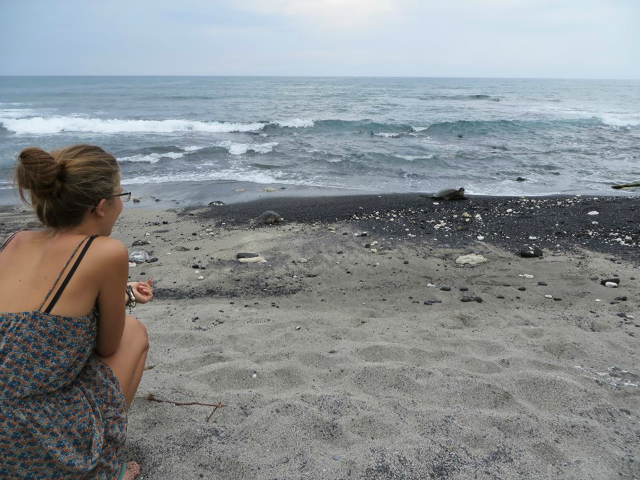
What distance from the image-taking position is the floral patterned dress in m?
1.50

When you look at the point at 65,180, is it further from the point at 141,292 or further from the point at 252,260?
the point at 252,260

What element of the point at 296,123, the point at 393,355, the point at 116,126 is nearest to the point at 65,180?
the point at 393,355

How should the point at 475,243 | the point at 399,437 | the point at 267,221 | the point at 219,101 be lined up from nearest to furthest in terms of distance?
the point at 399,437, the point at 475,243, the point at 267,221, the point at 219,101

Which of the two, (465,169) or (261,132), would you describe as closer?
(465,169)

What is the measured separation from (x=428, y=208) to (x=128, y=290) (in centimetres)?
661

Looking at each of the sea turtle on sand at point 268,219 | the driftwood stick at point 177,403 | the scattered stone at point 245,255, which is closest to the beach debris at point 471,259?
the scattered stone at point 245,255

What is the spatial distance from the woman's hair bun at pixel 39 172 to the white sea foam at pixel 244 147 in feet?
44.5

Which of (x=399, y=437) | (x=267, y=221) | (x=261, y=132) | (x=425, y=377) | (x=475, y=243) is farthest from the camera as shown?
(x=261, y=132)

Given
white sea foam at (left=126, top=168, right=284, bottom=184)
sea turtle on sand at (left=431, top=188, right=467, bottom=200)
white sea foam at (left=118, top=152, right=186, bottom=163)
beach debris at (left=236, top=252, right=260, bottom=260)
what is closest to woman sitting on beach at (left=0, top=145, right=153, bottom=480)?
beach debris at (left=236, top=252, right=260, bottom=260)

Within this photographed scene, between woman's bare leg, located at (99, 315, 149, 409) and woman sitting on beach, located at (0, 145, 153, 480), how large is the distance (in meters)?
0.10

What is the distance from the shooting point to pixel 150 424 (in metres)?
2.46

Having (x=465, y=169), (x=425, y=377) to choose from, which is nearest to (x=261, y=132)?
(x=465, y=169)

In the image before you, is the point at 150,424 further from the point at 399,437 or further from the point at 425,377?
the point at 425,377

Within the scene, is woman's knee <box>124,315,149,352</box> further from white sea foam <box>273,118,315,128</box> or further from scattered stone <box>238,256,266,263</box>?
white sea foam <box>273,118,315,128</box>
